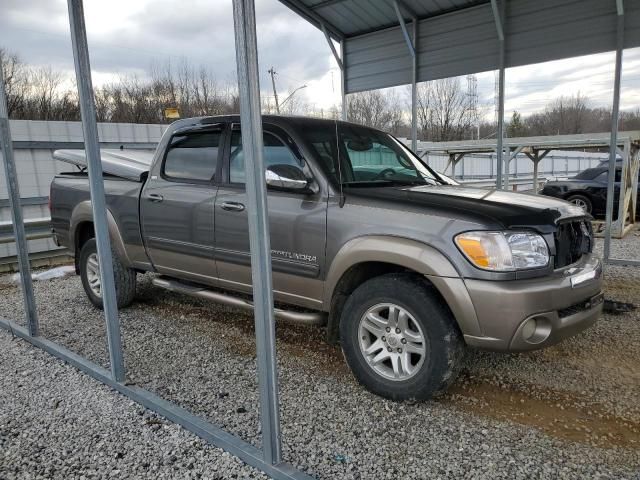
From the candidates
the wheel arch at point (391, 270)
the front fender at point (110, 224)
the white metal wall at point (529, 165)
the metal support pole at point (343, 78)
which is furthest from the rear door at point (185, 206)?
the white metal wall at point (529, 165)

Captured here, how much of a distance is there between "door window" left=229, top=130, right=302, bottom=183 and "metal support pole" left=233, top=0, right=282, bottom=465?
4.21 feet

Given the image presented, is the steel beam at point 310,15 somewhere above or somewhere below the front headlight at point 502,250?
above

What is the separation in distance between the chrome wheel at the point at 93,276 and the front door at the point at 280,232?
1.88 metres

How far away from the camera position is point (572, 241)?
3211mm

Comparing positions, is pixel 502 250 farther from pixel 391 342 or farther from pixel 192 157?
pixel 192 157

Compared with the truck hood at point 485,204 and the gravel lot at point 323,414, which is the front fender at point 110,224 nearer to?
the gravel lot at point 323,414

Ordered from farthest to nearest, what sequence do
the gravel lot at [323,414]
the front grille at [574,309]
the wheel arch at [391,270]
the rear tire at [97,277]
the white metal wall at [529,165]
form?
the white metal wall at [529,165]
the rear tire at [97,277]
the front grille at [574,309]
the wheel arch at [391,270]
the gravel lot at [323,414]

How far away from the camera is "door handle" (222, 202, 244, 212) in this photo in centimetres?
381

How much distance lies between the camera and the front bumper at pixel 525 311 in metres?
2.70

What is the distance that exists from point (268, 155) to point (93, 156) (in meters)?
1.27

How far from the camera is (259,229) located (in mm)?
2193

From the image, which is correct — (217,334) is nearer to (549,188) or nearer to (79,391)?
(79,391)

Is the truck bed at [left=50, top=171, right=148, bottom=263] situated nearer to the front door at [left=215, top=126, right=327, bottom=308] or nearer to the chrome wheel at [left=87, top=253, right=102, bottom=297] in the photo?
the chrome wheel at [left=87, top=253, right=102, bottom=297]

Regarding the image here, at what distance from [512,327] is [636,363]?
175 cm
